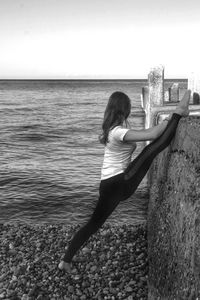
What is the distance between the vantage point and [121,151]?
3.96 m

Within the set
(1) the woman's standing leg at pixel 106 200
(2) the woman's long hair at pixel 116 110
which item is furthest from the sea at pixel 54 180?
(2) the woman's long hair at pixel 116 110

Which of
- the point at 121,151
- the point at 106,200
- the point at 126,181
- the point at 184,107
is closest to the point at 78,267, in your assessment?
the point at 106,200

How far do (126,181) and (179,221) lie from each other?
2.50 feet

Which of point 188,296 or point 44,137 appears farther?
point 44,137

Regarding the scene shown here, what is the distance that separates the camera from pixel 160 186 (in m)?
4.35

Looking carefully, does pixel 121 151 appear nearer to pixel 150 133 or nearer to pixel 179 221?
pixel 150 133

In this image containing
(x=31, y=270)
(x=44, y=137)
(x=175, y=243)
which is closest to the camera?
(x=175, y=243)

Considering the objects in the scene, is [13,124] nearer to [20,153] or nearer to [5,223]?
[20,153]

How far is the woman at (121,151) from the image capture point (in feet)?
12.0

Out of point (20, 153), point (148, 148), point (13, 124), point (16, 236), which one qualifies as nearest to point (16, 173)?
point (20, 153)

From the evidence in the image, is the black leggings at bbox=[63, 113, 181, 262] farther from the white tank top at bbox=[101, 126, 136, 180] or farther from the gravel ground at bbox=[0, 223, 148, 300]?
the gravel ground at bbox=[0, 223, 148, 300]

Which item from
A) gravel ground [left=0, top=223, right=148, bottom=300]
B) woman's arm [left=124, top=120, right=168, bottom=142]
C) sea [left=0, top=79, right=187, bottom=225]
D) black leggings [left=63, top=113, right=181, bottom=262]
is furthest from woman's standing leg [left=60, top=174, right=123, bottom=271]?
sea [left=0, top=79, right=187, bottom=225]

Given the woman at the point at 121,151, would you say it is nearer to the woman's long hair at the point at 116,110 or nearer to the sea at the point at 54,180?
the woman's long hair at the point at 116,110

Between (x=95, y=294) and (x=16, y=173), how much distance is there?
30.0 feet
